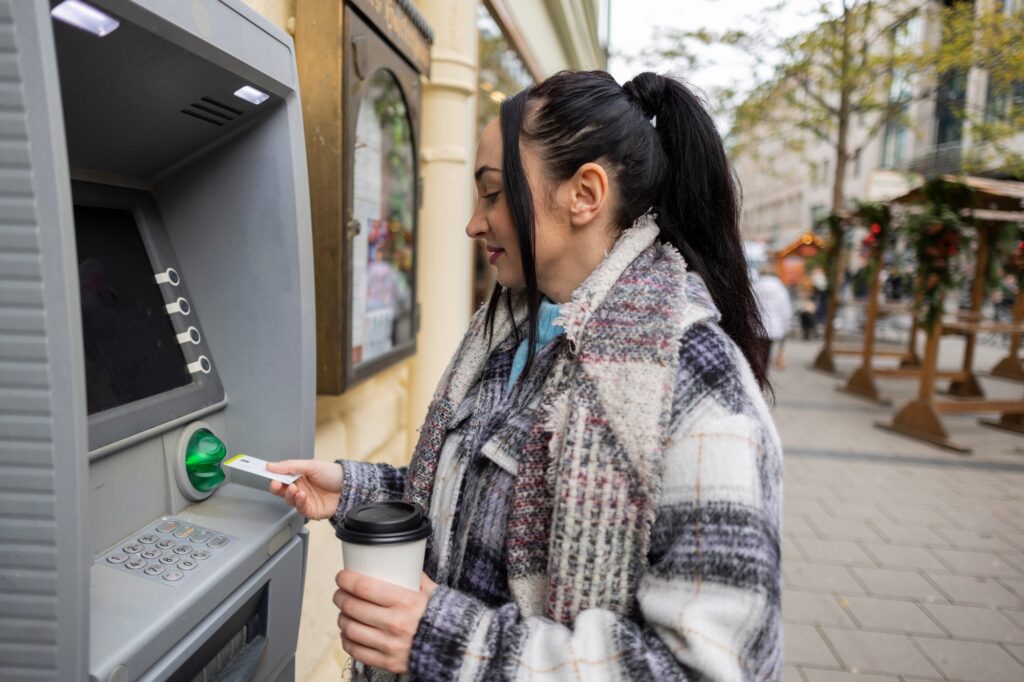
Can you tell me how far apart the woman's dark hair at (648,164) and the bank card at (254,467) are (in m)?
→ 0.46

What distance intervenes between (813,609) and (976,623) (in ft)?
2.51

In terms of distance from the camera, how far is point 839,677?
119 inches

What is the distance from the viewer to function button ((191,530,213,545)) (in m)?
1.13

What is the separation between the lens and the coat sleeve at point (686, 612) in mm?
892

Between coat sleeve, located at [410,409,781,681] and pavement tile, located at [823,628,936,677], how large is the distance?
104 inches

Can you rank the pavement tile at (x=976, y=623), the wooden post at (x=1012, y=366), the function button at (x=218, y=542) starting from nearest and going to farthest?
the function button at (x=218, y=542), the pavement tile at (x=976, y=623), the wooden post at (x=1012, y=366)

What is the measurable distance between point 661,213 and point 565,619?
27.3 inches

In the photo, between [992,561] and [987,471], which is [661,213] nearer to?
[992,561]

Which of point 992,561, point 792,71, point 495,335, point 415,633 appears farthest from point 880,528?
point 792,71

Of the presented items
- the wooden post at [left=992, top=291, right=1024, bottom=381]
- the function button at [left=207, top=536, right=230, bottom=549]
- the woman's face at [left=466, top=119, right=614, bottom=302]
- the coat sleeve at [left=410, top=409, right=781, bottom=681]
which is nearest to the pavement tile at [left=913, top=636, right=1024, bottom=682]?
the coat sleeve at [left=410, top=409, right=781, bottom=681]

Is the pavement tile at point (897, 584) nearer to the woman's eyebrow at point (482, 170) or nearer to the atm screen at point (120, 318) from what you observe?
the woman's eyebrow at point (482, 170)

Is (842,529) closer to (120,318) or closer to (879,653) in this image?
(879,653)

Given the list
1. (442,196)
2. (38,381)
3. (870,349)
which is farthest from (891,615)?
(870,349)

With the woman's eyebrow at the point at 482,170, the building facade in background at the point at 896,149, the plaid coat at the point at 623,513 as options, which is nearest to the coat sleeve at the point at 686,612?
the plaid coat at the point at 623,513
